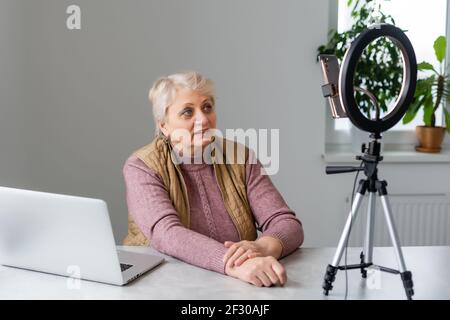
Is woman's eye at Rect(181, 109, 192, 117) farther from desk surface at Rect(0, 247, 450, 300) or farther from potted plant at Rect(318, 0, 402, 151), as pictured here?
potted plant at Rect(318, 0, 402, 151)

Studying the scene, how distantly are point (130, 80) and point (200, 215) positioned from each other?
1.32 meters

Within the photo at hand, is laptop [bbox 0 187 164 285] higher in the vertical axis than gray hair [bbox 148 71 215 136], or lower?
lower

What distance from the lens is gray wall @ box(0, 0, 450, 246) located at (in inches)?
116

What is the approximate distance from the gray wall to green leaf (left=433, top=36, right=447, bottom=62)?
660mm

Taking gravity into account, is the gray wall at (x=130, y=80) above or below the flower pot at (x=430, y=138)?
above

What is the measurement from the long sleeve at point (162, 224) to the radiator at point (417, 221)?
1.75 metres

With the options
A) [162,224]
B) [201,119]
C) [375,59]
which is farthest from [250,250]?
[375,59]

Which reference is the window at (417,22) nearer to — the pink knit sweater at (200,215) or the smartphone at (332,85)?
the pink knit sweater at (200,215)

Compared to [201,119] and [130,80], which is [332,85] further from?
[130,80]

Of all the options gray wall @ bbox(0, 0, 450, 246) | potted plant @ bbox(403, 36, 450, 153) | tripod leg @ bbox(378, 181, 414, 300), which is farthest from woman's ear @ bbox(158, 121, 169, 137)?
potted plant @ bbox(403, 36, 450, 153)

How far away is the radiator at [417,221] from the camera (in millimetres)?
3354

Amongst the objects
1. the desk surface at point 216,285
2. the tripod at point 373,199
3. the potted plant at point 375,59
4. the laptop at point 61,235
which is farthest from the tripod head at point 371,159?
the potted plant at point 375,59
